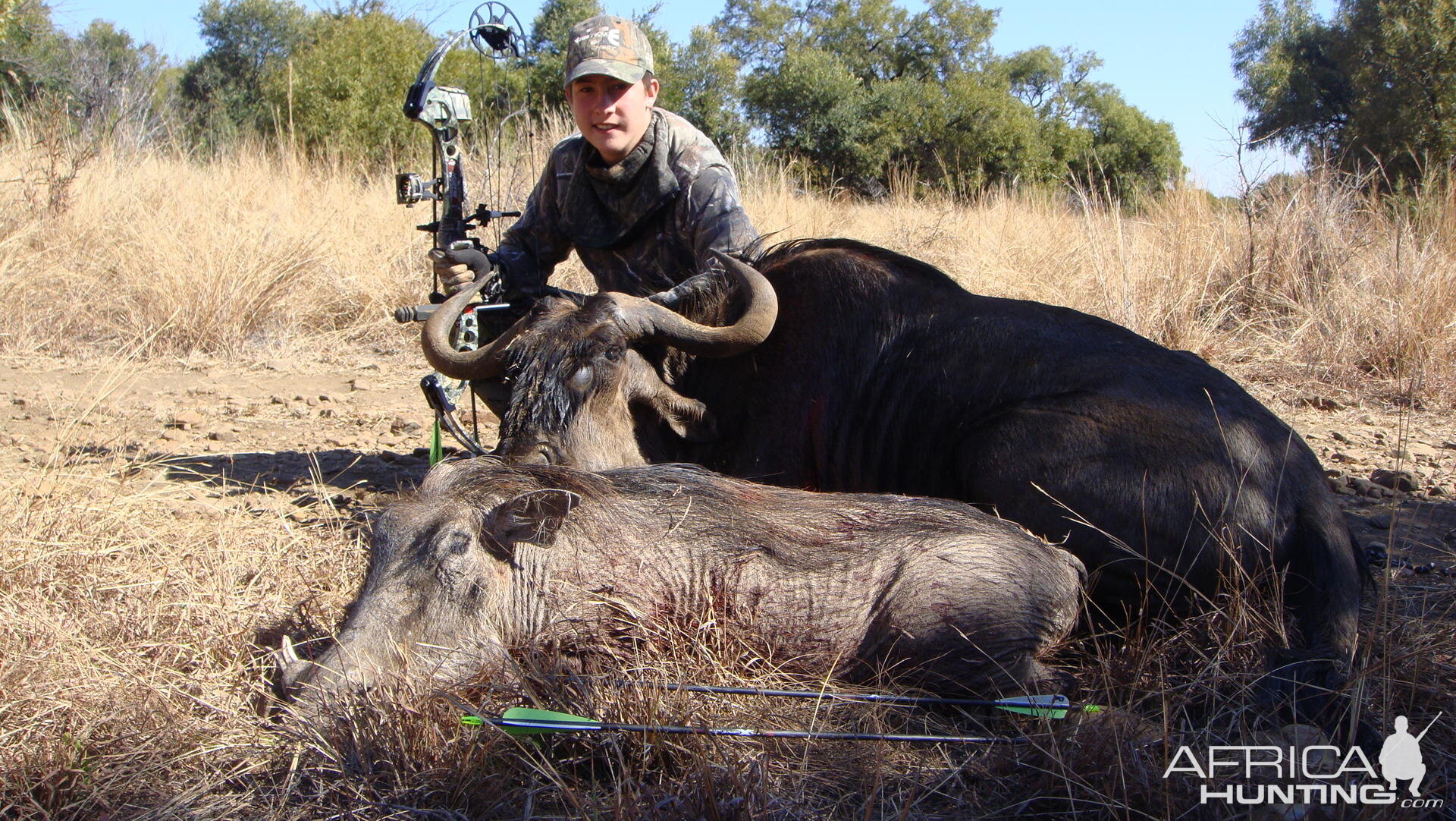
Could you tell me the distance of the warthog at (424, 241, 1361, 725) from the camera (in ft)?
10.3

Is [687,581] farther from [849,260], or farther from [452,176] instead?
A: [452,176]

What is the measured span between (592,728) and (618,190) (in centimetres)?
332

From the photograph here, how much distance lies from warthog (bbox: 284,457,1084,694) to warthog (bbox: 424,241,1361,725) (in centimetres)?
43

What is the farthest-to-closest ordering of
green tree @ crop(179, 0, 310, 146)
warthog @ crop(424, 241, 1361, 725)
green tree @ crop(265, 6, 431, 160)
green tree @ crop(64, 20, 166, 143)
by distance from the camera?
green tree @ crop(179, 0, 310, 146) → green tree @ crop(265, 6, 431, 160) → green tree @ crop(64, 20, 166, 143) → warthog @ crop(424, 241, 1361, 725)

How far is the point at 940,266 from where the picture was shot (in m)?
9.13

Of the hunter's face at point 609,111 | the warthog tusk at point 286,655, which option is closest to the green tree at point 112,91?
the hunter's face at point 609,111

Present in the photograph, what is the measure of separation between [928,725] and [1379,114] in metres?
18.8

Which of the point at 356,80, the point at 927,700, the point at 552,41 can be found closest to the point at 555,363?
the point at 927,700

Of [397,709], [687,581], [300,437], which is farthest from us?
[300,437]

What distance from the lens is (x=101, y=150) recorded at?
10883 millimetres

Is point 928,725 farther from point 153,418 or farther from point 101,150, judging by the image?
point 101,150

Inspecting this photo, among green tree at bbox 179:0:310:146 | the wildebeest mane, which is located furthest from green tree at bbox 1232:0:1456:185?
green tree at bbox 179:0:310:146

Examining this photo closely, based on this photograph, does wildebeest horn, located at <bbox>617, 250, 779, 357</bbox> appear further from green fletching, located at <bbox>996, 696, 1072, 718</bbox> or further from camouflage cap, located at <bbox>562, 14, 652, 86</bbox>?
green fletching, located at <bbox>996, 696, 1072, 718</bbox>

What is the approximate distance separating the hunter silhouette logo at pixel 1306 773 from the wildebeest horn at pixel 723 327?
2072 millimetres
